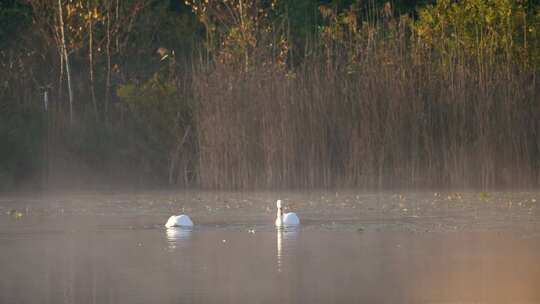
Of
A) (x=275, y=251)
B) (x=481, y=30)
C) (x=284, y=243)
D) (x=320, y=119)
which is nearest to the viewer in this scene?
(x=275, y=251)

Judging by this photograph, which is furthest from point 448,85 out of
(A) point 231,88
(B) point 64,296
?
(B) point 64,296

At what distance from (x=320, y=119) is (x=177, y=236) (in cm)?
659

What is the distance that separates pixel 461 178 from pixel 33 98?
277 inches

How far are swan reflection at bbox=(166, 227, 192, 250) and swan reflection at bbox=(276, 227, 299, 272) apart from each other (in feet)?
2.54

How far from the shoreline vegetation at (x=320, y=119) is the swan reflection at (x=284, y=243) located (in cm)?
553

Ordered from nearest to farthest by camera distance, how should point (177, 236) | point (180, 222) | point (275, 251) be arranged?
point (275, 251) → point (177, 236) → point (180, 222)

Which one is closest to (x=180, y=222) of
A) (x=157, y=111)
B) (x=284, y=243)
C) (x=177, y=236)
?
(x=177, y=236)

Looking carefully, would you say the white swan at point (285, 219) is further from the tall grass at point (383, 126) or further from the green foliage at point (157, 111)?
the green foliage at point (157, 111)

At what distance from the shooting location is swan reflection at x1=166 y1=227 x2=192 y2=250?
10.8m

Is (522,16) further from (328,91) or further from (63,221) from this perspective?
(63,221)

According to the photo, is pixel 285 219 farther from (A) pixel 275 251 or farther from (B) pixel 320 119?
(B) pixel 320 119

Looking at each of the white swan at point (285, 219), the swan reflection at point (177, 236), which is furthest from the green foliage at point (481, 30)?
the swan reflection at point (177, 236)

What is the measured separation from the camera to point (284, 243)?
428 inches

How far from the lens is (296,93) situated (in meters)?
17.9
